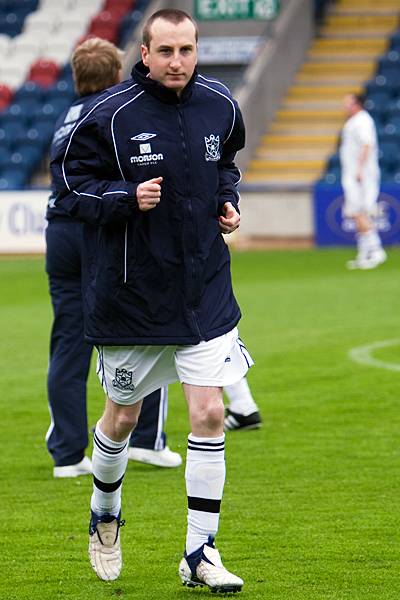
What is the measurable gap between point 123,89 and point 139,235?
0.56 meters

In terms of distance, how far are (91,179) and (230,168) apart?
565mm

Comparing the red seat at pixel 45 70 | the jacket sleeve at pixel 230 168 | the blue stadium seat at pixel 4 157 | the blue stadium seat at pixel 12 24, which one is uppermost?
the jacket sleeve at pixel 230 168

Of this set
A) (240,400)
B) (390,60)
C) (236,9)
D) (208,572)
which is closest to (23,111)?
(236,9)

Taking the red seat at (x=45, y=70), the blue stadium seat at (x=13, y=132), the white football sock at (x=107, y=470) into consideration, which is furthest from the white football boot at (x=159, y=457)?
the red seat at (x=45, y=70)

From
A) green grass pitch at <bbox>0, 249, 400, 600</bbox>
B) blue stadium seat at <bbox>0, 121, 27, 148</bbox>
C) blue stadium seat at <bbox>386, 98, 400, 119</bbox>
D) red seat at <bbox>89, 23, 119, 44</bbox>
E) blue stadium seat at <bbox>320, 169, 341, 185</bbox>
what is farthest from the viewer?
red seat at <bbox>89, 23, 119, 44</bbox>

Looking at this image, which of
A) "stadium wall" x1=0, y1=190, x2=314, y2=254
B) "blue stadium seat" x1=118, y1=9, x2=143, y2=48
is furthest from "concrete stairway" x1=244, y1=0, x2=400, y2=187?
"blue stadium seat" x1=118, y1=9, x2=143, y2=48

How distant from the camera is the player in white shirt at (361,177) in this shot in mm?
19297

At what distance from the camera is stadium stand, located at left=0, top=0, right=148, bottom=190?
26812 mm

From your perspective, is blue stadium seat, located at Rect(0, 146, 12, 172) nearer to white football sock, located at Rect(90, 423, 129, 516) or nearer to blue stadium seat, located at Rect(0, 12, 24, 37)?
blue stadium seat, located at Rect(0, 12, 24, 37)

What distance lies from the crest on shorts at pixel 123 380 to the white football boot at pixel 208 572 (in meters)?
0.63

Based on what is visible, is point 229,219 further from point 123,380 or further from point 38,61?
point 38,61

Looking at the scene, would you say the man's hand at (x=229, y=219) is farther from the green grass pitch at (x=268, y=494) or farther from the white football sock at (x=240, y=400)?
the white football sock at (x=240, y=400)

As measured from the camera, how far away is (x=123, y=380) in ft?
17.0

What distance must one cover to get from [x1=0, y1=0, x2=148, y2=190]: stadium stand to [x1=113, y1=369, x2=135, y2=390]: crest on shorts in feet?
67.5
